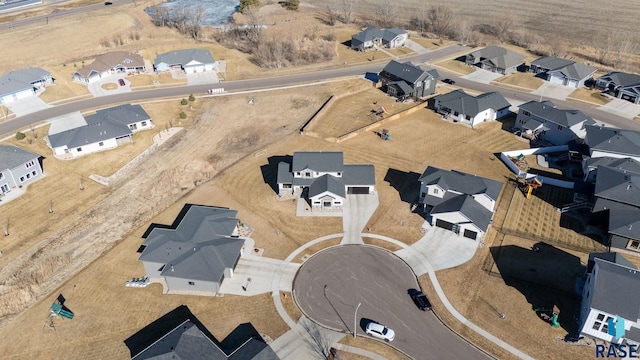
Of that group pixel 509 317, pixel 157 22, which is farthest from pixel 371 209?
pixel 157 22

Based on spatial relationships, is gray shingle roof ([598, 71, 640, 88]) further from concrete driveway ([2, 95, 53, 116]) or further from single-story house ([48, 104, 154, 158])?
concrete driveway ([2, 95, 53, 116])

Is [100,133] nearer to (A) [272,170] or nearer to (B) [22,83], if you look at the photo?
(A) [272,170]

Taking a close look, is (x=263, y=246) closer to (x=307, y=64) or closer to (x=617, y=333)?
(x=617, y=333)

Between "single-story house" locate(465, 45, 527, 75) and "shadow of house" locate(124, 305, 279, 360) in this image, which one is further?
"single-story house" locate(465, 45, 527, 75)

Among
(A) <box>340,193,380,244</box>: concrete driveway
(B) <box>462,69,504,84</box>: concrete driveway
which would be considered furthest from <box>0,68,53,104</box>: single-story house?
(B) <box>462,69,504,84</box>: concrete driveway

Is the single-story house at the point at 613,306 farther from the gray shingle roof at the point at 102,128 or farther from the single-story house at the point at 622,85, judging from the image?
the gray shingle roof at the point at 102,128

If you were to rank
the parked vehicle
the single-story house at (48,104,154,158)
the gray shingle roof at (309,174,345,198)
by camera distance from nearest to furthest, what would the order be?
the parked vehicle → the gray shingle roof at (309,174,345,198) → the single-story house at (48,104,154,158)
